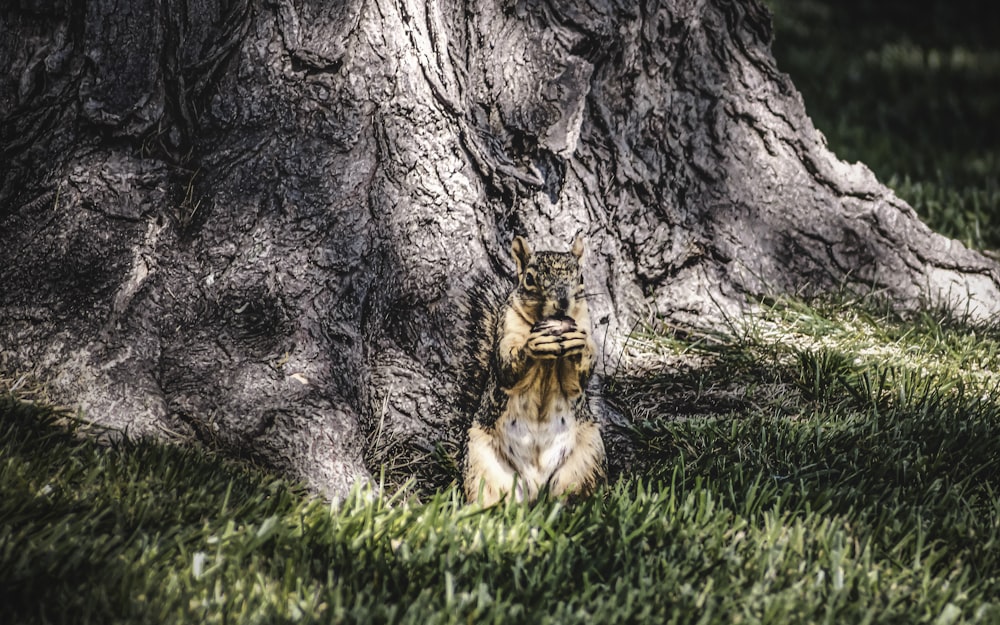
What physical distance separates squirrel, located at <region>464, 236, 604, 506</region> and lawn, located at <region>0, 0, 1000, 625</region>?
0.11 m

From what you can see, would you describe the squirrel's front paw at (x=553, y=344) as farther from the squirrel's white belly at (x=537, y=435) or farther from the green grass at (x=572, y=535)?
the green grass at (x=572, y=535)

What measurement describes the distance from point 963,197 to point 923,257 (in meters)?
1.73

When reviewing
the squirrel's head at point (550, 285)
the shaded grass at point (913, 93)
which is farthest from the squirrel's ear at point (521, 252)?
the shaded grass at point (913, 93)

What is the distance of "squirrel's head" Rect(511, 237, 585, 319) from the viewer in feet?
9.14

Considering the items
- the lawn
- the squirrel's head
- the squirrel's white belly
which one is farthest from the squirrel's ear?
the lawn

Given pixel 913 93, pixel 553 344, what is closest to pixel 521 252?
pixel 553 344

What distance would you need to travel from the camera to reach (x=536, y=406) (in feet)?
9.36

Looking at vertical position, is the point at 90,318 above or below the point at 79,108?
below

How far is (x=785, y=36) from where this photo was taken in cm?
868

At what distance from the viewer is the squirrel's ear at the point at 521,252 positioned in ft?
9.49

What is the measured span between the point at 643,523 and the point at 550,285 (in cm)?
76

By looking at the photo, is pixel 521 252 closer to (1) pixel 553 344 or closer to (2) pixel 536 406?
(1) pixel 553 344

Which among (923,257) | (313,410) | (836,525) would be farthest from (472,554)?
(923,257)

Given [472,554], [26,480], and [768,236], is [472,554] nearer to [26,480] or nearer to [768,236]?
[26,480]
